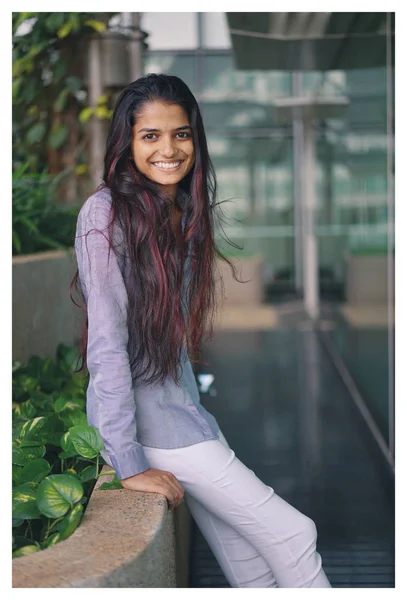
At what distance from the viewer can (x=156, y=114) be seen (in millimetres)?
1953

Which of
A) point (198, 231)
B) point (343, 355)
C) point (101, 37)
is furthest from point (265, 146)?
point (198, 231)

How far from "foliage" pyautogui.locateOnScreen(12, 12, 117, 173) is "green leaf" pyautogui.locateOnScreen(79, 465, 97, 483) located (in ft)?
12.1

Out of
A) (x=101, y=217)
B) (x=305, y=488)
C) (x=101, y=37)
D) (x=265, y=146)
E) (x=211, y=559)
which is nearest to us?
(x=101, y=217)

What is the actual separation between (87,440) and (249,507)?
1.40 ft

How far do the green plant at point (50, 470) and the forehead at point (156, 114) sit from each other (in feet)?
2.48

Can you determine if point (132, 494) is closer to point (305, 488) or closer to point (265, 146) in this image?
point (305, 488)

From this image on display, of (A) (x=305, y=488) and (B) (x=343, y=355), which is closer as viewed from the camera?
(A) (x=305, y=488)

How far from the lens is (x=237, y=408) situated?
5.91m

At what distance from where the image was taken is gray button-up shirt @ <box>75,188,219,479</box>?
1837 millimetres

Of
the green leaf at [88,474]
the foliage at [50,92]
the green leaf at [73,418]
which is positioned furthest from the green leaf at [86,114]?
the green leaf at [88,474]

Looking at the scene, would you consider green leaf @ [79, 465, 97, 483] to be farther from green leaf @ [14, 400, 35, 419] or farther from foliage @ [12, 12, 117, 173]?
foliage @ [12, 12, 117, 173]

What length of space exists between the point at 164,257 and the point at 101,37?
4031 mm

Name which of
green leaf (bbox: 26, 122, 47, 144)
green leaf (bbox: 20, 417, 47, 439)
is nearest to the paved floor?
green leaf (bbox: 20, 417, 47, 439)

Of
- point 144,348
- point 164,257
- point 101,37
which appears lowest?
point 144,348
